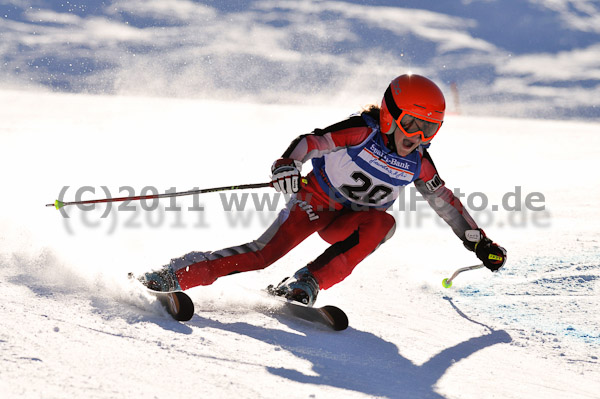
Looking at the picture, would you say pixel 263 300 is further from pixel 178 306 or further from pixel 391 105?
pixel 391 105

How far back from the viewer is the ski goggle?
11.4 feet

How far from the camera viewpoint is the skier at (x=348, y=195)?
11.1 feet

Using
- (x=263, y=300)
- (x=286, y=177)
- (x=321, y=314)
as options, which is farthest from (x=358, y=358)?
(x=286, y=177)

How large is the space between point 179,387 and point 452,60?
2333 centimetres

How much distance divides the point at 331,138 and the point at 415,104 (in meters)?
0.52

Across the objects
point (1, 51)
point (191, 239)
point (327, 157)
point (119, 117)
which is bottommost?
point (191, 239)

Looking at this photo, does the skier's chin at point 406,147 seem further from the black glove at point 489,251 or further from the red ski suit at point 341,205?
the black glove at point 489,251

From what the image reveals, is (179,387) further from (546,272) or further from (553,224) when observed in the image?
(553,224)

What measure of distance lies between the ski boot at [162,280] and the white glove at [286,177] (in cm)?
73

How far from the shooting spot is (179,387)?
216 cm

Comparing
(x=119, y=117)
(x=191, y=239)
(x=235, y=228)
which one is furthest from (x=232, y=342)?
(x=119, y=117)

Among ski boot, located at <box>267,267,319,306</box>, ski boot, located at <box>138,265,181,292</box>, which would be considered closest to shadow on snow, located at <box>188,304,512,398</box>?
ski boot, located at <box>267,267,319,306</box>

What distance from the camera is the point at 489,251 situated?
374 cm

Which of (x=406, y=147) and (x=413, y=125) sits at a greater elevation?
(x=413, y=125)
